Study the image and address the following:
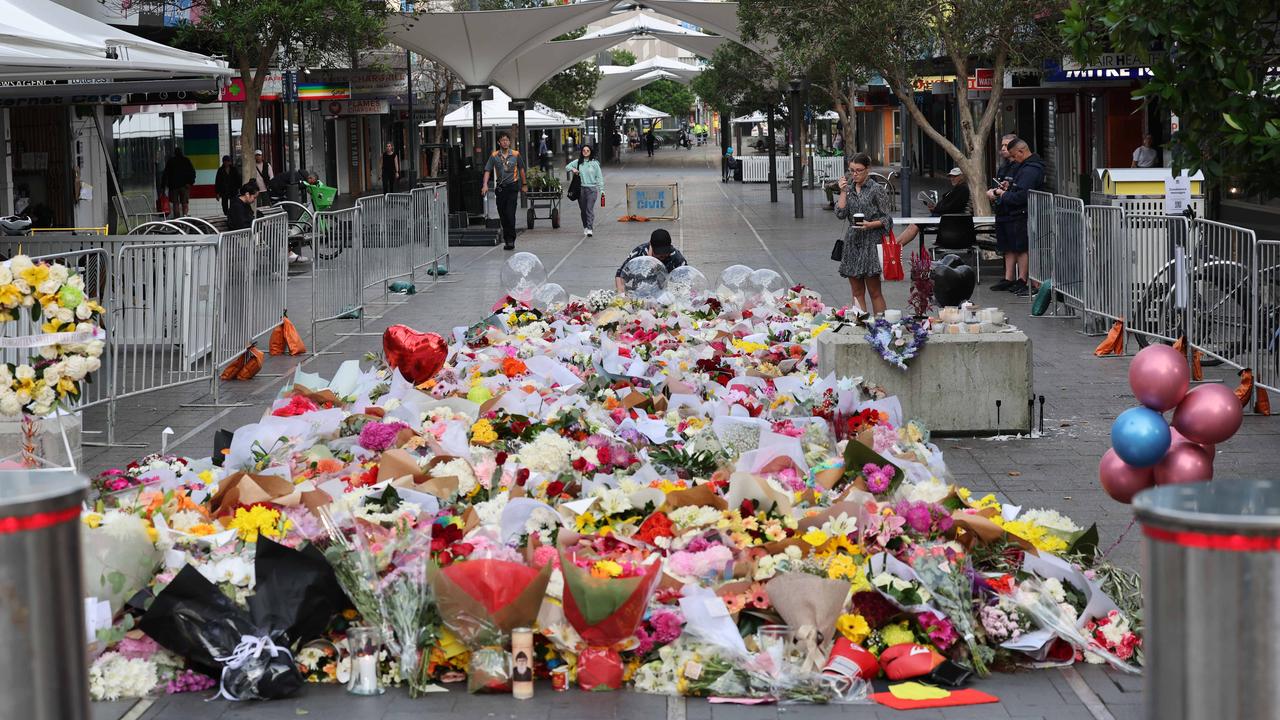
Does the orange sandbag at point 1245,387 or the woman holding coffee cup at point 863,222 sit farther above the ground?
the woman holding coffee cup at point 863,222

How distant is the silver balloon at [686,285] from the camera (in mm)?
14094

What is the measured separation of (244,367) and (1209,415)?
8.73 meters

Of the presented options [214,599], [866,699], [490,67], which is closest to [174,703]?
[214,599]

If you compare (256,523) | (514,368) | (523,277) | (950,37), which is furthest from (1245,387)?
(950,37)

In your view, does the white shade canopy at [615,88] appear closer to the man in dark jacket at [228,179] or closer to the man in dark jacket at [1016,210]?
the man in dark jacket at [228,179]

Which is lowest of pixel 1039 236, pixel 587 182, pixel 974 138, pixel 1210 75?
pixel 1039 236

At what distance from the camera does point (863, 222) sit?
14367 mm

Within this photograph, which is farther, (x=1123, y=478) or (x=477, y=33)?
(x=477, y=33)

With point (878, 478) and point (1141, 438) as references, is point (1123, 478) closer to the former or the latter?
point (1141, 438)

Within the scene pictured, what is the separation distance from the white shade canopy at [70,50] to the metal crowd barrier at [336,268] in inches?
102

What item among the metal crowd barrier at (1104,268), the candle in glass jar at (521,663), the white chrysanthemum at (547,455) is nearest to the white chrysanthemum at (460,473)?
the white chrysanthemum at (547,455)

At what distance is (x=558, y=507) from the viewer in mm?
6734

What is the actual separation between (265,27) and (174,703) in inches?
767

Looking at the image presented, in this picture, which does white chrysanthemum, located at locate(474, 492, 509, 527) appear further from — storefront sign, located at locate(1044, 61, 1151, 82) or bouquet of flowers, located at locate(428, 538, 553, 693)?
storefront sign, located at locate(1044, 61, 1151, 82)
